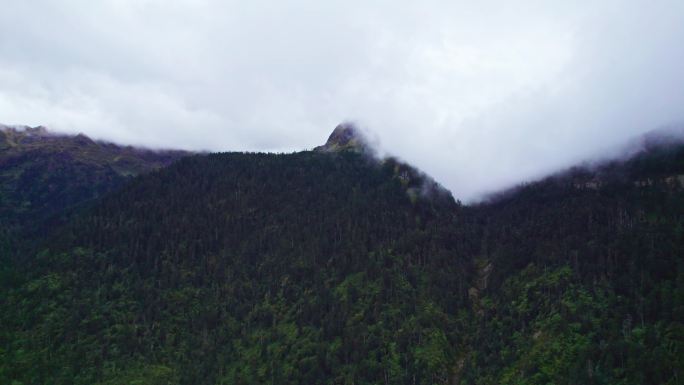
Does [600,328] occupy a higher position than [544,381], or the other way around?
[600,328]

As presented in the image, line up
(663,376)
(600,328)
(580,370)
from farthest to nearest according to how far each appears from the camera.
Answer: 1. (600,328)
2. (580,370)
3. (663,376)

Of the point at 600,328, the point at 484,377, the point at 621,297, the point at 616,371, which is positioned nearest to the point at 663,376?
the point at 616,371

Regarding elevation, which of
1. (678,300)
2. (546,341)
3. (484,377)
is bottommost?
(484,377)

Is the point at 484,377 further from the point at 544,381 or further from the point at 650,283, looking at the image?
the point at 650,283

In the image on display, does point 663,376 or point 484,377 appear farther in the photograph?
point 484,377

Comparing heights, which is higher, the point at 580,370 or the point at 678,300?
the point at 678,300

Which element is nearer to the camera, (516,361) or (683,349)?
(683,349)

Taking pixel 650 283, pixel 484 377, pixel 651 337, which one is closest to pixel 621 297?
pixel 650 283

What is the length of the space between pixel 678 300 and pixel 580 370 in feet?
142

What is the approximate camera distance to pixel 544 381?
180750 millimetres

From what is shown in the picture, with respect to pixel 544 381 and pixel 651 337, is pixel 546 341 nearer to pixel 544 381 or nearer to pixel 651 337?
pixel 544 381

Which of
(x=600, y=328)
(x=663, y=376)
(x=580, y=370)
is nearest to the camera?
(x=663, y=376)

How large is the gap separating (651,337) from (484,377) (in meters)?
56.8

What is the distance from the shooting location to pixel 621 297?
→ 197125 millimetres
